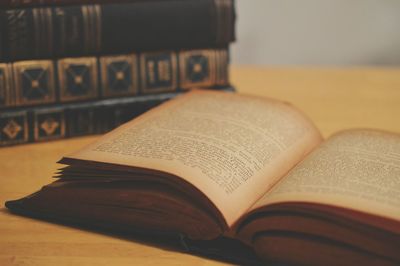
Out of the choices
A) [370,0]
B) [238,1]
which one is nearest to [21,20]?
[238,1]

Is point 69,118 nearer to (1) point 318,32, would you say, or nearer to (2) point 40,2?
(2) point 40,2

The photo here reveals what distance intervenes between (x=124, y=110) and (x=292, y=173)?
0.37 meters

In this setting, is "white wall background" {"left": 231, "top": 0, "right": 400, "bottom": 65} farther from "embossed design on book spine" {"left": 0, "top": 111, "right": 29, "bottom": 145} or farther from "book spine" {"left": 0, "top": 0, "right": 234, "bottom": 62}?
"embossed design on book spine" {"left": 0, "top": 111, "right": 29, "bottom": 145}

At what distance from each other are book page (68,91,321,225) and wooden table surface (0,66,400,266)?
0.24 ft

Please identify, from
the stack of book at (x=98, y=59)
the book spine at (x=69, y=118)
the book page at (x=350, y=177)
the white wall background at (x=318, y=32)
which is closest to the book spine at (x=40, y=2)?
the stack of book at (x=98, y=59)

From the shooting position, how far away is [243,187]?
0.66 m

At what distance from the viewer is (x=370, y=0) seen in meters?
1.57

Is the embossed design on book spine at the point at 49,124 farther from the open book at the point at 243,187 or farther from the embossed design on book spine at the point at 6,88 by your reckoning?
the open book at the point at 243,187

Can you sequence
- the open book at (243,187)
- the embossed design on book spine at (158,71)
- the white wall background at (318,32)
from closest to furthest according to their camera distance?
the open book at (243,187) < the embossed design on book spine at (158,71) < the white wall background at (318,32)

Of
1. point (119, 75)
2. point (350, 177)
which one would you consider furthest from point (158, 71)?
point (350, 177)

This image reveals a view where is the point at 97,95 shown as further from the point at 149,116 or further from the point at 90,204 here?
the point at 90,204

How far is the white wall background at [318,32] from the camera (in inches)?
62.4

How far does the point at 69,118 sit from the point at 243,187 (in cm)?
37

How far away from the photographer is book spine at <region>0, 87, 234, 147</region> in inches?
35.9
